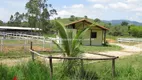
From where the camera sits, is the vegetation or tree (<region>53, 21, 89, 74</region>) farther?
the vegetation

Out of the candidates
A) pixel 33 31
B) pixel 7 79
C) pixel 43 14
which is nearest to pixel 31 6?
pixel 43 14

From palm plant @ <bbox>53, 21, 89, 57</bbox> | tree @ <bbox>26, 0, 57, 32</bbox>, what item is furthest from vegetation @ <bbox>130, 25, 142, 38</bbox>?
palm plant @ <bbox>53, 21, 89, 57</bbox>

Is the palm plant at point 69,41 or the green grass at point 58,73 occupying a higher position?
the palm plant at point 69,41

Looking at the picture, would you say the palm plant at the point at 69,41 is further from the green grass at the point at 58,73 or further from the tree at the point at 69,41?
the green grass at the point at 58,73

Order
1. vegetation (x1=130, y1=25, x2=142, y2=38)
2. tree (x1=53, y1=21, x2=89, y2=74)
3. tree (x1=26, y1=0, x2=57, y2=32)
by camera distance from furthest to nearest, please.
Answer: vegetation (x1=130, y1=25, x2=142, y2=38), tree (x1=26, y1=0, x2=57, y2=32), tree (x1=53, y1=21, x2=89, y2=74)

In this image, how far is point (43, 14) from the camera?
49.8m

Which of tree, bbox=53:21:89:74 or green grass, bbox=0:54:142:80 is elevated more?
tree, bbox=53:21:89:74

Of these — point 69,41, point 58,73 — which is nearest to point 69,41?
point 69,41

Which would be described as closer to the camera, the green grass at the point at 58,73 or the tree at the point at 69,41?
the green grass at the point at 58,73

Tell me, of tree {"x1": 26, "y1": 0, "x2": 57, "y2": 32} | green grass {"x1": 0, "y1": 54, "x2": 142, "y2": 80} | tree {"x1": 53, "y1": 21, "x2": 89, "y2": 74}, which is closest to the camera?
green grass {"x1": 0, "y1": 54, "x2": 142, "y2": 80}

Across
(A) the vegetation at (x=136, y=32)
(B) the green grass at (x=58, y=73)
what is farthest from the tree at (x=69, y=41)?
(A) the vegetation at (x=136, y=32)

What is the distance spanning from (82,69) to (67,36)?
5.74 feet

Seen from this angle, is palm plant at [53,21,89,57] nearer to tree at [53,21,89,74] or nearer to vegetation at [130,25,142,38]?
tree at [53,21,89,74]

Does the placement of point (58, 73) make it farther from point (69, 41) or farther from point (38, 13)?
point (38, 13)
